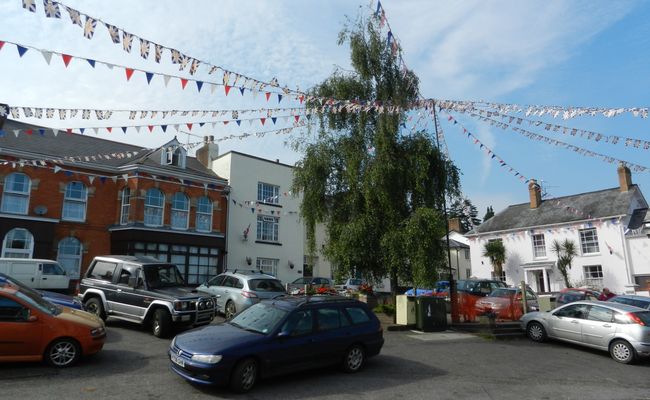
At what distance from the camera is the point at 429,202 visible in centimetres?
1593

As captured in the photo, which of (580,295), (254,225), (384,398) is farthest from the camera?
(254,225)

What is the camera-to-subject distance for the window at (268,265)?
28922mm

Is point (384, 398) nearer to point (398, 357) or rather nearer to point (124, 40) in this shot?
point (398, 357)

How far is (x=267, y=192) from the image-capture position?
2992cm

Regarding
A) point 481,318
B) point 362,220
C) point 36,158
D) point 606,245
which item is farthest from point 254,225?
point 606,245

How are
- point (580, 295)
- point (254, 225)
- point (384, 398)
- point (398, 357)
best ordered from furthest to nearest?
point (254, 225) → point (580, 295) → point (398, 357) → point (384, 398)

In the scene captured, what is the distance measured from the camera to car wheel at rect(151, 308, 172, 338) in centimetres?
1111

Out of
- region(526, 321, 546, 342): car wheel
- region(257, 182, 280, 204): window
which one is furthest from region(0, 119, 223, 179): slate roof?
region(526, 321, 546, 342): car wheel

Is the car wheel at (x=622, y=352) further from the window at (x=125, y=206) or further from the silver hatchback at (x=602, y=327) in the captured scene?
the window at (x=125, y=206)

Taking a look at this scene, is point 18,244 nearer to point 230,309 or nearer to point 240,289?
point 230,309

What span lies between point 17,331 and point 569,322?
45.1ft

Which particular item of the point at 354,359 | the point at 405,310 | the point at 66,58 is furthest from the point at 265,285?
the point at 66,58

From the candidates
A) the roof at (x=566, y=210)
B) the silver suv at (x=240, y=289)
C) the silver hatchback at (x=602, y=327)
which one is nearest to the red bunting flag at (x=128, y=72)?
the silver suv at (x=240, y=289)

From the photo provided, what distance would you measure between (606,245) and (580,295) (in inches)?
500
